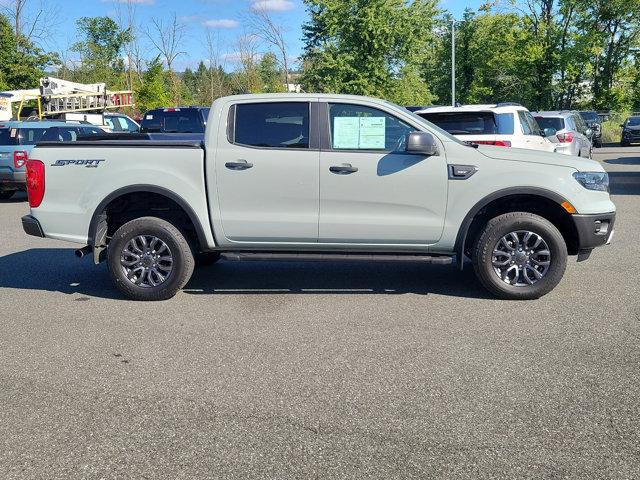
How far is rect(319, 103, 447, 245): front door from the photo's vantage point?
19.4ft

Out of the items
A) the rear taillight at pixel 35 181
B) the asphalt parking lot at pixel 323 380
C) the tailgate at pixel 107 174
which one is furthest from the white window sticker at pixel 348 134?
the rear taillight at pixel 35 181

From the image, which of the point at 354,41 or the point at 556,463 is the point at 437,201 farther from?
the point at 354,41

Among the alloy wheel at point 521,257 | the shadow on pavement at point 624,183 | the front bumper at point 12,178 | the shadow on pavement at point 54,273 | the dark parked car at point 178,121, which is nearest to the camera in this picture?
the alloy wheel at point 521,257

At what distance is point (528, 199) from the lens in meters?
6.15

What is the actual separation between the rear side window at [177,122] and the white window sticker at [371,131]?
10228mm

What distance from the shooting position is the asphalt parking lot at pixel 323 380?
10.9 feet

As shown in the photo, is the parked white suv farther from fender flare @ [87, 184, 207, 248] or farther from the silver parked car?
fender flare @ [87, 184, 207, 248]

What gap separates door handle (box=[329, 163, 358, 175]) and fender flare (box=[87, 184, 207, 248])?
1.37 metres

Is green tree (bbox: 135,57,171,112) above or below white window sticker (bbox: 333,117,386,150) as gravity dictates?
above

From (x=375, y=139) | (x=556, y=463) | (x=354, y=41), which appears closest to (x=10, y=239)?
(x=375, y=139)

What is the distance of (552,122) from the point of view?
1644 cm

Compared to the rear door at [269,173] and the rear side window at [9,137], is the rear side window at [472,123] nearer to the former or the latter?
the rear door at [269,173]

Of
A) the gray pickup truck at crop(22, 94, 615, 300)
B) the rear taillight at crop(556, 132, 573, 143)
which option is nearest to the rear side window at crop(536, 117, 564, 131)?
the rear taillight at crop(556, 132, 573, 143)

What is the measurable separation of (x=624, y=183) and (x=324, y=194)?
39.4 ft
